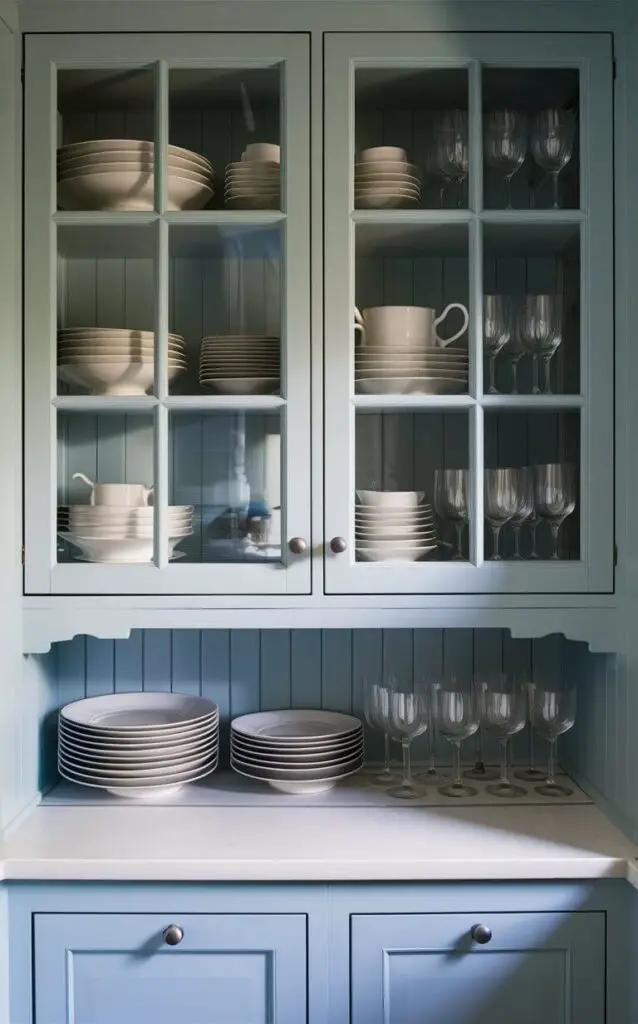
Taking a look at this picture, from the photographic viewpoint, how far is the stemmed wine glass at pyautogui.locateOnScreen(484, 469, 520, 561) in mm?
1686

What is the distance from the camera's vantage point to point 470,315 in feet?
5.54

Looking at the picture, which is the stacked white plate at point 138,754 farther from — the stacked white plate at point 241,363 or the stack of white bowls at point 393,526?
the stacked white plate at point 241,363

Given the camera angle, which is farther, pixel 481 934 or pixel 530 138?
pixel 530 138

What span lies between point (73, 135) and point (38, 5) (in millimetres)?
227

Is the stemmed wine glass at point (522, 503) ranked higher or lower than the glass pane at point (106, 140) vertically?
lower

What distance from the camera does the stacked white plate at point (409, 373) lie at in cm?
168

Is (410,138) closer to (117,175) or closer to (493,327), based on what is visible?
(493,327)

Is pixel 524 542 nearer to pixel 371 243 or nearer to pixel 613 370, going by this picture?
pixel 613 370

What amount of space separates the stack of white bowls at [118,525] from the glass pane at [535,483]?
0.55 metres

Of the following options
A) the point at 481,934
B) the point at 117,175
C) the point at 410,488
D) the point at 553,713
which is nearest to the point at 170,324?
the point at 117,175

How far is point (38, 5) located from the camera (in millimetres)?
1659

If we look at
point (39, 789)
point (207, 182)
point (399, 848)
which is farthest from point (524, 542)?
point (39, 789)

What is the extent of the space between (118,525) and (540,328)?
0.84 metres

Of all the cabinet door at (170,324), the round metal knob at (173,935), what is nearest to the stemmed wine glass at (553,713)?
the cabinet door at (170,324)
